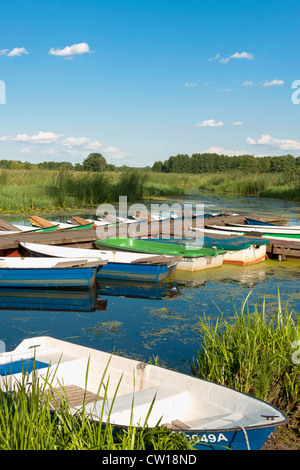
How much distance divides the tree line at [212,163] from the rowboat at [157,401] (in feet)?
222

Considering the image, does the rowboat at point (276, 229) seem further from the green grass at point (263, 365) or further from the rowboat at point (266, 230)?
the green grass at point (263, 365)

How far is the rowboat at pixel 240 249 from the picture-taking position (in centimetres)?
999

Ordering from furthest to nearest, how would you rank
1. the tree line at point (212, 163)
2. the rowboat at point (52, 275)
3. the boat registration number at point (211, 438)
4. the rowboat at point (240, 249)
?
the tree line at point (212, 163) → the rowboat at point (240, 249) → the rowboat at point (52, 275) → the boat registration number at point (211, 438)

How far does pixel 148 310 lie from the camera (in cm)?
687

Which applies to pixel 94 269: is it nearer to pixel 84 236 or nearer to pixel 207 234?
pixel 84 236

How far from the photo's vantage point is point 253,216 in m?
15.6

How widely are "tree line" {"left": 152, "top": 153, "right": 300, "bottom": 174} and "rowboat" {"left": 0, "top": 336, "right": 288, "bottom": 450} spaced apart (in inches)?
2660

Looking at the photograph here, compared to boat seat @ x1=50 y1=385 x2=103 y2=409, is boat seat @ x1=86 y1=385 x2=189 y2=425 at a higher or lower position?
higher

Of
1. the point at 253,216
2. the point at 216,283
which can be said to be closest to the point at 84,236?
the point at 216,283

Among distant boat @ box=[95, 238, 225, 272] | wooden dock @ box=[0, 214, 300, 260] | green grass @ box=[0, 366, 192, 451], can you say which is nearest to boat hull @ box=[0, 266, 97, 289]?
distant boat @ box=[95, 238, 225, 272]

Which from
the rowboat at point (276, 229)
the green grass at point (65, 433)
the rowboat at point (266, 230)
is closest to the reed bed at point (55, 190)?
the rowboat at point (266, 230)

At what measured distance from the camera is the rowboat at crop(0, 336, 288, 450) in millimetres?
2541

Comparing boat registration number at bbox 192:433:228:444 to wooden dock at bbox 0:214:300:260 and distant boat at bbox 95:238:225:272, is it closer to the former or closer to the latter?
distant boat at bbox 95:238:225:272
